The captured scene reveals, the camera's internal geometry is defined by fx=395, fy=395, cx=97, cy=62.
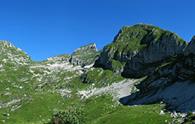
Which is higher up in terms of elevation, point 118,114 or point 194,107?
point 118,114

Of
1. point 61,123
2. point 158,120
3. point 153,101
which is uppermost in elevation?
point 153,101

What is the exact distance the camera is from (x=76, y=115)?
158m

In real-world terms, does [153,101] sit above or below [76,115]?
above

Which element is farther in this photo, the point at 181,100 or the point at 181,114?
the point at 181,100

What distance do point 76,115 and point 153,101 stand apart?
52790 mm

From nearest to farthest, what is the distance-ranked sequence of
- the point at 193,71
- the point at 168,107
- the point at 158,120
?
the point at 158,120 < the point at 168,107 < the point at 193,71

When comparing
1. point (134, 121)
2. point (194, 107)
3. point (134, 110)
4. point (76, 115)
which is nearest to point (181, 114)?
point (194, 107)

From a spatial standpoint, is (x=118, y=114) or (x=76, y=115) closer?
(x=76, y=115)

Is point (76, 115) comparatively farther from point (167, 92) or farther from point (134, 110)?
point (167, 92)

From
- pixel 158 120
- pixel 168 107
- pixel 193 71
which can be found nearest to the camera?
pixel 158 120

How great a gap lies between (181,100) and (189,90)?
8.27 meters

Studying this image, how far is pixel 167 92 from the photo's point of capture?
19738 centimetres

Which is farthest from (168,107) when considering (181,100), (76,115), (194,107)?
(76,115)

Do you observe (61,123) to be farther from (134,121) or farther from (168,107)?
(168,107)
